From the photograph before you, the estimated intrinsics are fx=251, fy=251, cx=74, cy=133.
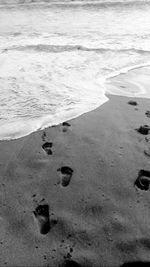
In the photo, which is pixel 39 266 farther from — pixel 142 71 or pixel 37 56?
pixel 37 56

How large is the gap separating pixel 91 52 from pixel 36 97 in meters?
3.22

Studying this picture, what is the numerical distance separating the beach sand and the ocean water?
0.52 meters

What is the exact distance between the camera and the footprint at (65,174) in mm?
2428

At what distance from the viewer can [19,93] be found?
4.10 meters

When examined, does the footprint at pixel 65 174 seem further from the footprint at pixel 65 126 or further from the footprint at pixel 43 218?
the footprint at pixel 65 126

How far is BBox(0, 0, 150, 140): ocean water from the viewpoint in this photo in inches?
143

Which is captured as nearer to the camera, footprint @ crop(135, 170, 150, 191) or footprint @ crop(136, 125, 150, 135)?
footprint @ crop(135, 170, 150, 191)

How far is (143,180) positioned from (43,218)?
1.03m

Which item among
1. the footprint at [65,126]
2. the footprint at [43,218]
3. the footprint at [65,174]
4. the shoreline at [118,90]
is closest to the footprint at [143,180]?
the footprint at [65,174]

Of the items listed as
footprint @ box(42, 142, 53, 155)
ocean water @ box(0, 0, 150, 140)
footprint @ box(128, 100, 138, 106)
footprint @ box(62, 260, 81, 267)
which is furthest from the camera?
footprint @ box(128, 100, 138, 106)

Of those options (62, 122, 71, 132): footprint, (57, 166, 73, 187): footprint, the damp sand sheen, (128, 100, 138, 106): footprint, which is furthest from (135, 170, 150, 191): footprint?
(128, 100, 138, 106): footprint

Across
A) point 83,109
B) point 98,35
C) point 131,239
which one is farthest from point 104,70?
point 131,239

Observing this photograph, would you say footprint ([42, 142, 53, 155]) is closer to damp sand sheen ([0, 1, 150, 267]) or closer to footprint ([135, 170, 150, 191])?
damp sand sheen ([0, 1, 150, 267])

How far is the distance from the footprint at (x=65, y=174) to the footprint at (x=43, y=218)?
0.32 meters
